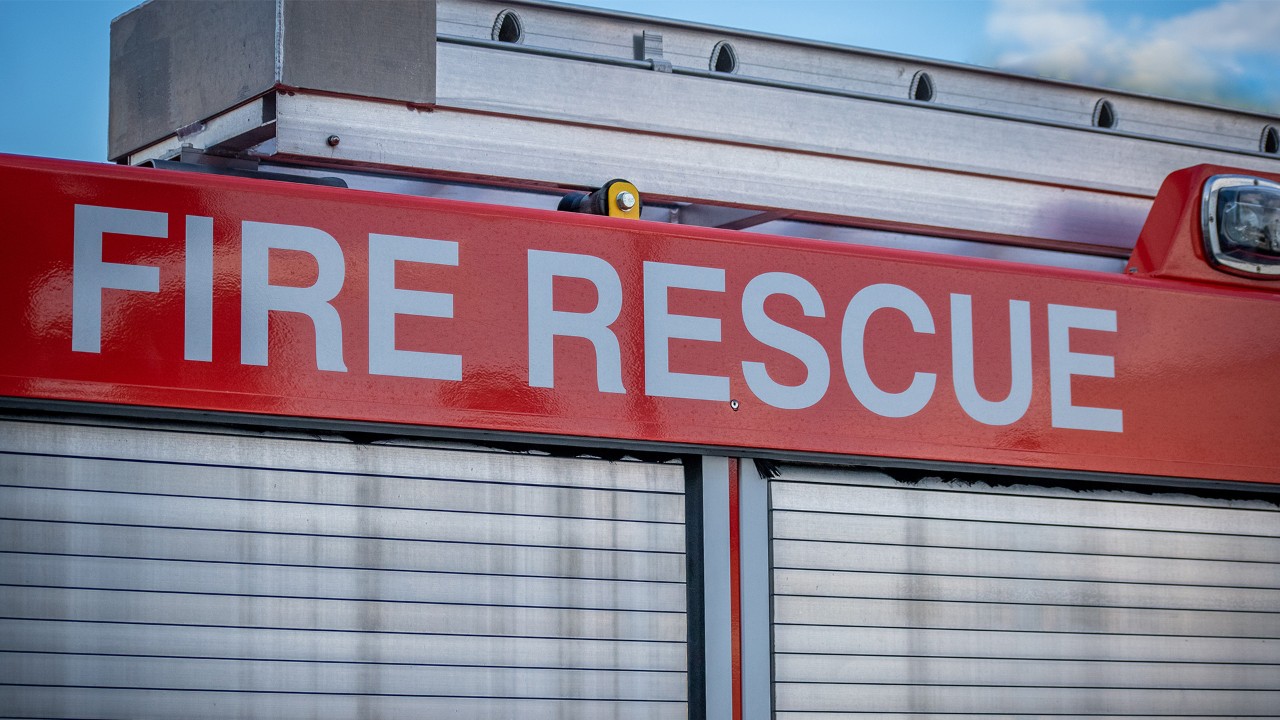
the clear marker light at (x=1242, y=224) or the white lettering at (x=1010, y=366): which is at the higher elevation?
the clear marker light at (x=1242, y=224)

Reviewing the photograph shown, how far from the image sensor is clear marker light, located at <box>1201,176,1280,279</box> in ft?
12.4

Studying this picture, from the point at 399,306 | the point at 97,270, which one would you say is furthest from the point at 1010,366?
the point at 97,270

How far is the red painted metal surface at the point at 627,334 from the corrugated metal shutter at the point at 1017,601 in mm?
112

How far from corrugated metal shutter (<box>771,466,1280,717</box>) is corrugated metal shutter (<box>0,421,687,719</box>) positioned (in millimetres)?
305

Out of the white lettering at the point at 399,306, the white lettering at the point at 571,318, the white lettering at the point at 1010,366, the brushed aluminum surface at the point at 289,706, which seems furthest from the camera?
the white lettering at the point at 1010,366

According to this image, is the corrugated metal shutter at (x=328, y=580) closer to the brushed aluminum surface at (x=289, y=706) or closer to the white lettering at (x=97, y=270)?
the brushed aluminum surface at (x=289, y=706)

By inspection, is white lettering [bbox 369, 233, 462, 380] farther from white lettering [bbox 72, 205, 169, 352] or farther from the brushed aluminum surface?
the brushed aluminum surface

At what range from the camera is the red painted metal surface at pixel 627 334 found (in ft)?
8.86

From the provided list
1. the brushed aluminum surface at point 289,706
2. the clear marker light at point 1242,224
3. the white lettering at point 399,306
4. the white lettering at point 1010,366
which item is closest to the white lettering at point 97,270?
the white lettering at point 399,306

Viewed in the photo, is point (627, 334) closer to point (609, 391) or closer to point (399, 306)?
Result: point (609, 391)

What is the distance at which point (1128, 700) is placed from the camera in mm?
3432

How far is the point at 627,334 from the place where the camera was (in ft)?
10.1

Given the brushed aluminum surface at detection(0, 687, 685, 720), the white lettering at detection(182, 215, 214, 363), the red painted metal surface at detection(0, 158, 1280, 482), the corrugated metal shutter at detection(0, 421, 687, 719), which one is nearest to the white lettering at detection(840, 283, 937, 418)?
the red painted metal surface at detection(0, 158, 1280, 482)

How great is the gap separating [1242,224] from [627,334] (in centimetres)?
164
